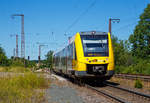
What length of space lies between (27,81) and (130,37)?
41191 mm

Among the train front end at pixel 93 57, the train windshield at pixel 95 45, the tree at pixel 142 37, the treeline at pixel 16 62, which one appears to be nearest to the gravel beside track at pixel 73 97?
the train front end at pixel 93 57

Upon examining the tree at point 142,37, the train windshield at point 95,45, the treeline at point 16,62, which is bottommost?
the treeline at point 16,62

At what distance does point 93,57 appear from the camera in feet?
51.0

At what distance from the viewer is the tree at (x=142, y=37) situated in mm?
51406

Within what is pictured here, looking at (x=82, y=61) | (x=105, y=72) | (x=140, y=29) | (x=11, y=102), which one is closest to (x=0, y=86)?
(x=11, y=102)

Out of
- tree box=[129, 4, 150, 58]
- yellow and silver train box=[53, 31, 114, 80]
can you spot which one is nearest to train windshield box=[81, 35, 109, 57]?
yellow and silver train box=[53, 31, 114, 80]

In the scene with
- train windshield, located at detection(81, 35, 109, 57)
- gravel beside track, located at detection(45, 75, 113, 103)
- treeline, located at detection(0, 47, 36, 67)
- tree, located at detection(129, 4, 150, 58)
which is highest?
tree, located at detection(129, 4, 150, 58)

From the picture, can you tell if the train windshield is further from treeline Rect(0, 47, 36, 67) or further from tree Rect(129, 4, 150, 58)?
tree Rect(129, 4, 150, 58)

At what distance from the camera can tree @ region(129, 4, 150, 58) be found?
51406mm

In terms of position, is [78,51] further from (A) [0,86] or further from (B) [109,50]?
(A) [0,86]

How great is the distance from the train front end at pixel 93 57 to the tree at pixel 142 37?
36.9 m

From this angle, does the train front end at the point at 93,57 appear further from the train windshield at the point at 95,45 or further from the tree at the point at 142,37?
the tree at the point at 142,37

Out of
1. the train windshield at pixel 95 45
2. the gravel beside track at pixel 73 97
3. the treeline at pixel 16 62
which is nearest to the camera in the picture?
the gravel beside track at pixel 73 97

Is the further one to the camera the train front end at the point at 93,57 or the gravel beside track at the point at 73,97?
the train front end at the point at 93,57
